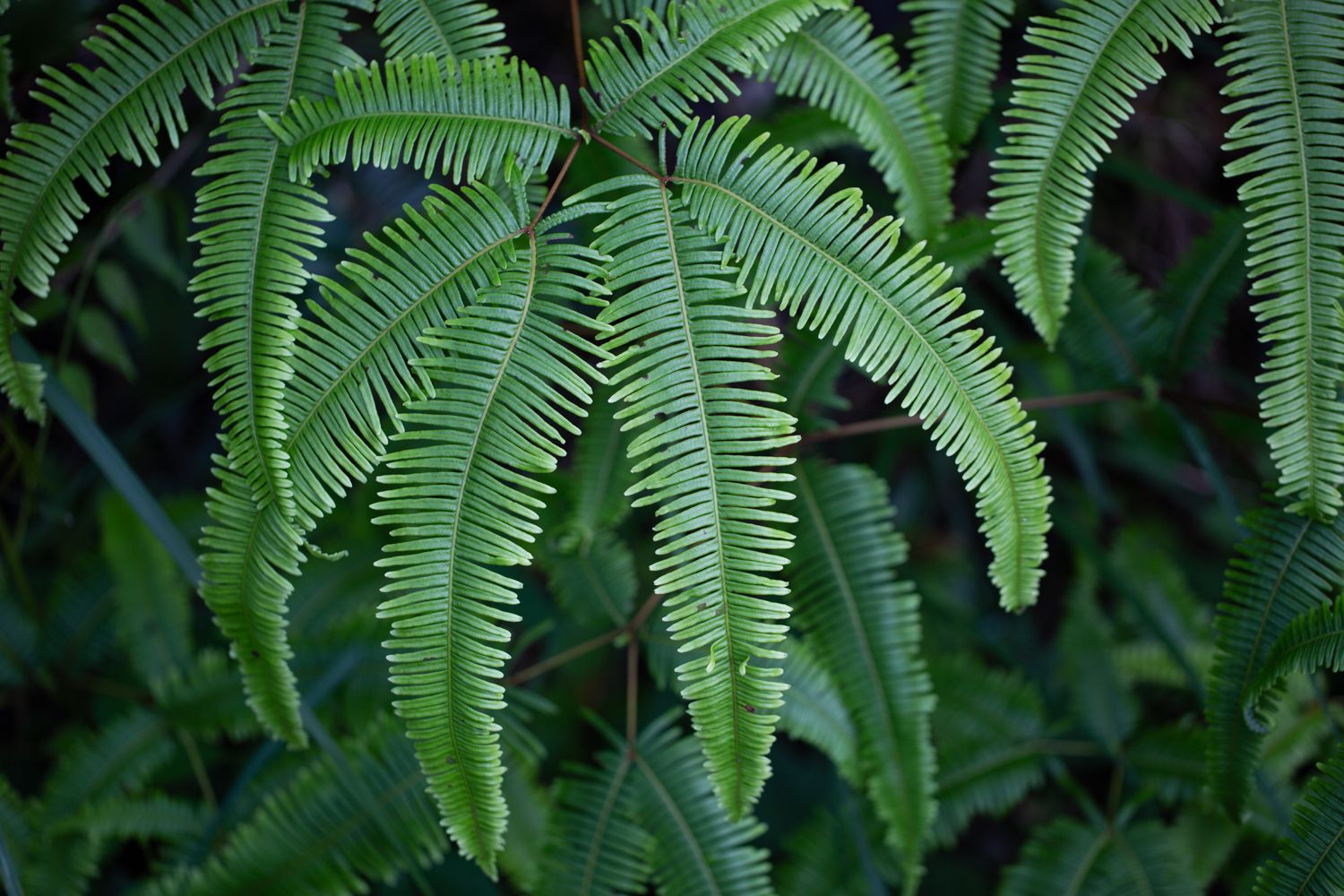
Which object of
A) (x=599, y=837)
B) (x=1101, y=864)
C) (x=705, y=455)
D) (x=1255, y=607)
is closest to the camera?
(x=705, y=455)

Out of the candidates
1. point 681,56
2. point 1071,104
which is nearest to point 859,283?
point 681,56

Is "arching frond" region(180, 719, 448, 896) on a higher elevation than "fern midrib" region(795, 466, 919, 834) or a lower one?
lower

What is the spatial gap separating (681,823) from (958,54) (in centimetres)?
199

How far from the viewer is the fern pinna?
1.39 metres

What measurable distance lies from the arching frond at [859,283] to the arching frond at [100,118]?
0.92 m

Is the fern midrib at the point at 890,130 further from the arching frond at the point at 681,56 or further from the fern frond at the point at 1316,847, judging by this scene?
the fern frond at the point at 1316,847

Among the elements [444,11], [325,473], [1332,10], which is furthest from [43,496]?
[1332,10]

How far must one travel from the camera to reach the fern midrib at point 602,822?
2.02 m

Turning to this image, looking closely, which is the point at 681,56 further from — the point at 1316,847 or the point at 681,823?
the point at 1316,847

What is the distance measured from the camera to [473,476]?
139 cm

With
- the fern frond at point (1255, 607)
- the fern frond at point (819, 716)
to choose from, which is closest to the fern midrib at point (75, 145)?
the fern frond at point (819, 716)

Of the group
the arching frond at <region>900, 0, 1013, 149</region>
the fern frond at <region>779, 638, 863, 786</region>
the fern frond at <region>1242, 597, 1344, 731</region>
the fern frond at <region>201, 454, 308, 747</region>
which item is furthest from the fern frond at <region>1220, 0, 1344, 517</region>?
the fern frond at <region>201, 454, 308, 747</region>

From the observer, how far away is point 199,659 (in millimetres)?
2412

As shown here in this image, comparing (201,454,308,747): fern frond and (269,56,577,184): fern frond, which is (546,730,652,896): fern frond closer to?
(201,454,308,747): fern frond
